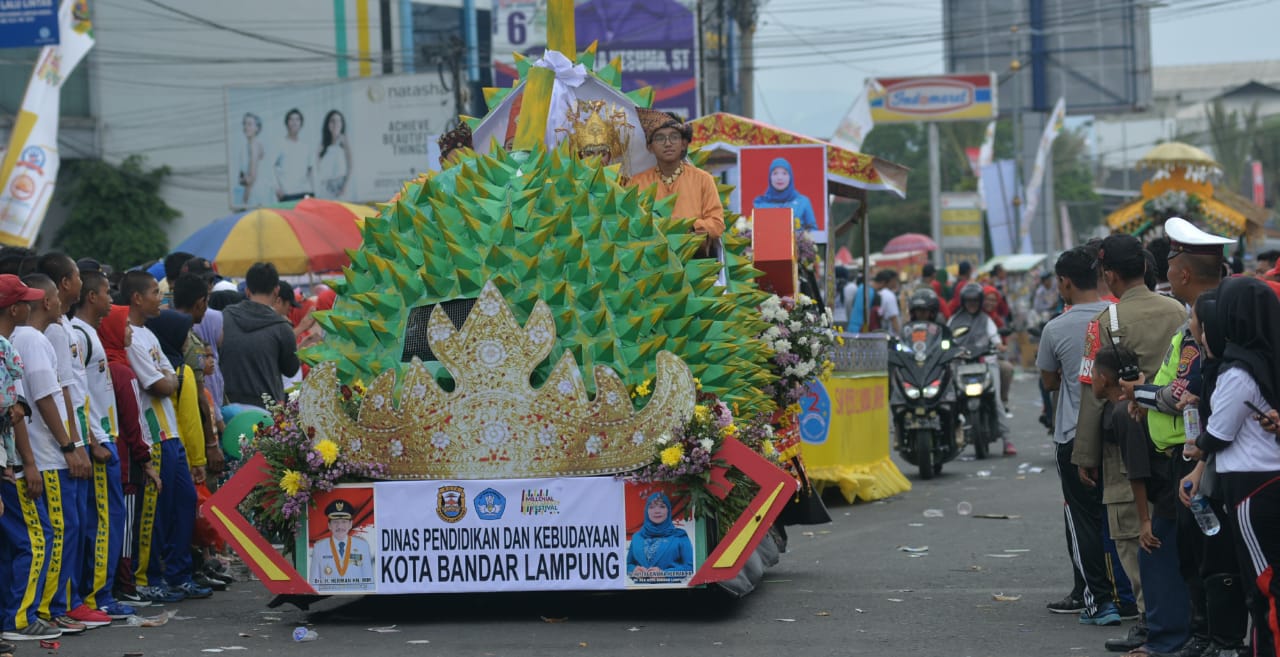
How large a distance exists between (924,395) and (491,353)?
8473 millimetres

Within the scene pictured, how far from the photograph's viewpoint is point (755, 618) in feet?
29.1

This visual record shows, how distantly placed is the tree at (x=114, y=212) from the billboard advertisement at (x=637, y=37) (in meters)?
12.0

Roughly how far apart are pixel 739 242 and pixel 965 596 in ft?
8.25

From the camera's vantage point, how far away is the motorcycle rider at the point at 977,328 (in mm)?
18141

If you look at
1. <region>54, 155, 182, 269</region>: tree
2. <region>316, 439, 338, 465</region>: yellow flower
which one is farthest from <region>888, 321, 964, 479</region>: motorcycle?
<region>54, 155, 182, 269</region>: tree

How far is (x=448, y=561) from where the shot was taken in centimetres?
865

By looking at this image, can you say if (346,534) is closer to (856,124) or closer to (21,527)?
(21,527)

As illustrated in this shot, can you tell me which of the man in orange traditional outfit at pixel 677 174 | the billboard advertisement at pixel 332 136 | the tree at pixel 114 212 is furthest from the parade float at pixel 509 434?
the tree at pixel 114 212

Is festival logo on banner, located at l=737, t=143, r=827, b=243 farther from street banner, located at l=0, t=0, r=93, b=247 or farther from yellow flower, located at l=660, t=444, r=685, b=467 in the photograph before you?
street banner, located at l=0, t=0, r=93, b=247

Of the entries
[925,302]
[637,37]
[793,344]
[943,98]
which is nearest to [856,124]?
[637,37]

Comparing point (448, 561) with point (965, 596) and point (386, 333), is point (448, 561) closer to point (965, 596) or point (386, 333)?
point (386, 333)

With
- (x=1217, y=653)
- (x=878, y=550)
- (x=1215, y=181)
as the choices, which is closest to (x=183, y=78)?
(x=1215, y=181)

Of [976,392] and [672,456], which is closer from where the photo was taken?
[672,456]

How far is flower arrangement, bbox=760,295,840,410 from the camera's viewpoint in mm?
10703
